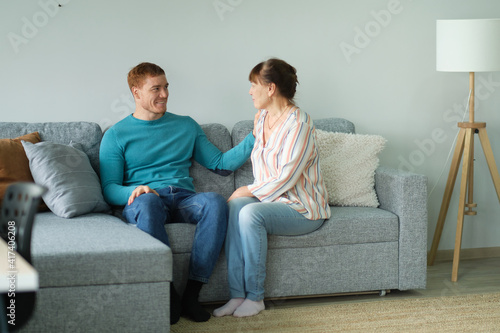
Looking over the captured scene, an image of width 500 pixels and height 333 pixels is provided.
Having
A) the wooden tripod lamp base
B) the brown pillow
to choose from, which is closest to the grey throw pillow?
the brown pillow

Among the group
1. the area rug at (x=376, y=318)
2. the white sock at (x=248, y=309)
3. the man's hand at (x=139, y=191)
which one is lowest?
the area rug at (x=376, y=318)

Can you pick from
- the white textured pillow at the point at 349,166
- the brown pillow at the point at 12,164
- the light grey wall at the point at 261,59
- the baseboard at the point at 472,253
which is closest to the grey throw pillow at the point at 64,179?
the brown pillow at the point at 12,164

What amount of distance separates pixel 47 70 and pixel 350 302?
1987mm

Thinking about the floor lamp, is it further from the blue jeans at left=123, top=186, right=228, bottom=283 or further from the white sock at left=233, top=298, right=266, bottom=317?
the blue jeans at left=123, top=186, right=228, bottom=283

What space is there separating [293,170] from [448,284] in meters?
1.15

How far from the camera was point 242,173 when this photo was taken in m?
3.41

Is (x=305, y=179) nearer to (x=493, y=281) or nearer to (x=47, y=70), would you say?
(x=493, y=281)

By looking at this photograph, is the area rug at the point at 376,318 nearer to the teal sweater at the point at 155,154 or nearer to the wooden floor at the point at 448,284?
the wooden floor at the point at 448,284

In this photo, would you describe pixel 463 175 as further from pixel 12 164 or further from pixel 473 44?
pixel 12 164

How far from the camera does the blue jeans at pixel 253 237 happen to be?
2871 mm

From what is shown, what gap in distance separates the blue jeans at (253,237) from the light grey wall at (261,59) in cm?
92

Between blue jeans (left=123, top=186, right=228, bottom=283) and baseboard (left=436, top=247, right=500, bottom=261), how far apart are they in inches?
66.8

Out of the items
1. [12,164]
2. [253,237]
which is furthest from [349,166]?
[12,164]

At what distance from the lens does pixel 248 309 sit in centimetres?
287
